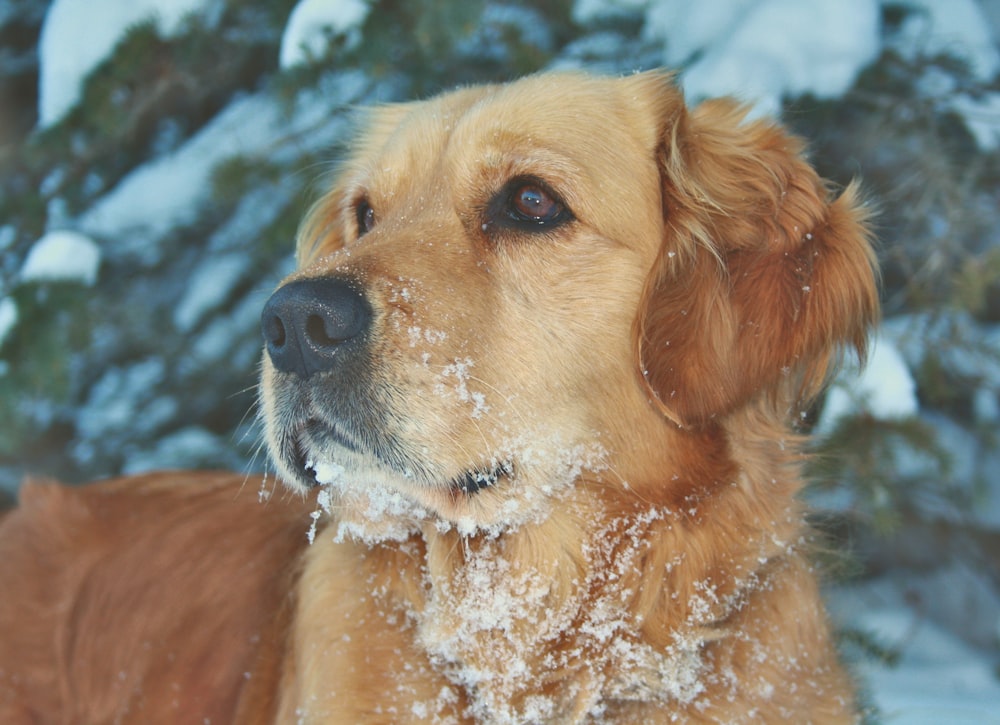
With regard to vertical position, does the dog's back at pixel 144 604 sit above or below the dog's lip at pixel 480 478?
below

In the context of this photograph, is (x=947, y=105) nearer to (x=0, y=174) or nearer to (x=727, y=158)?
(x=727, y=158)

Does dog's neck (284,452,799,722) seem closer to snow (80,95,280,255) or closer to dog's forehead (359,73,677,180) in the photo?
dog's forehead (359,73,677,180)

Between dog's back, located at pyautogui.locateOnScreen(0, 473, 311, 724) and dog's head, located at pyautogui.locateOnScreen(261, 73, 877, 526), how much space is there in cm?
62

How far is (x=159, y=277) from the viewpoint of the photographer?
409 cm

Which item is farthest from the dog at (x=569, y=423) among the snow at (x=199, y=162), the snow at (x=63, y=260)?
the snow at (x=63, y=260)

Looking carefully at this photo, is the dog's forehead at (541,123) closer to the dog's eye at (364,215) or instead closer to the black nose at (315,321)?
the dog's eye at (364,215)

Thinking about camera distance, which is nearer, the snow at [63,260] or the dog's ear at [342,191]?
the dog's ear at [342,191]

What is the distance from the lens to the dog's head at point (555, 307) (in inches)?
71.8

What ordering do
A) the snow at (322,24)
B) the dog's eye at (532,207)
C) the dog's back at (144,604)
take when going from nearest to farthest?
the dog's eye at (532,207), the dog's back at (144,604), the snow at (322,24)

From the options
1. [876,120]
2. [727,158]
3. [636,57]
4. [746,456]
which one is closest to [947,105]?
[876,120]

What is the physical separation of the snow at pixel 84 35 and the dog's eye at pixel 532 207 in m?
2.07

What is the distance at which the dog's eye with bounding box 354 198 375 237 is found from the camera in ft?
8.52

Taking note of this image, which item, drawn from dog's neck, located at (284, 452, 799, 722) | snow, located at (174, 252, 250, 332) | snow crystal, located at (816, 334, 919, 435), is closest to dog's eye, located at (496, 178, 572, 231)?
dog's neck, located at (284, 452, 799, 722)

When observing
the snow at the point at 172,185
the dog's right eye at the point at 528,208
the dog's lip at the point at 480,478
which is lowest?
the snow at the point at 172,185
